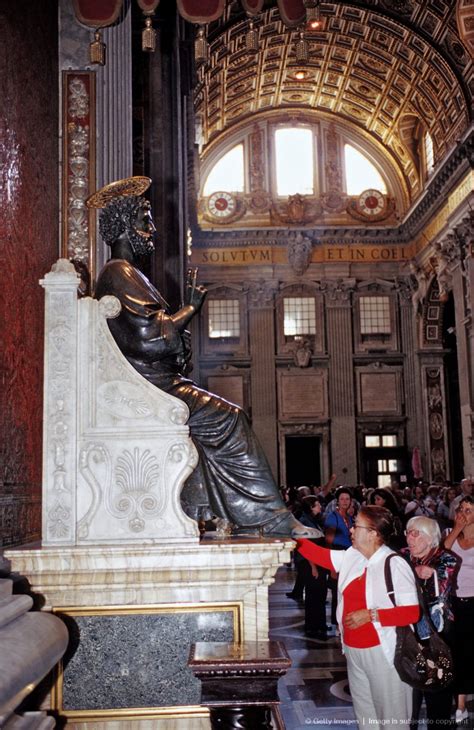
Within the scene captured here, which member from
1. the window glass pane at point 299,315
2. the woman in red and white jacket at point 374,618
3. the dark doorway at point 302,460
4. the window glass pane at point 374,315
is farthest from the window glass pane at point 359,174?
the woman in red and white jacket at point 374,618

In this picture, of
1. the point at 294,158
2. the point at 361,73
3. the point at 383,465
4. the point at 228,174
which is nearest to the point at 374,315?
the point at 383,465

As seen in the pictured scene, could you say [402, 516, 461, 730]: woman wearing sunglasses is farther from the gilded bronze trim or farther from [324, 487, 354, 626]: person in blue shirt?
[324, 487, 354, 626]: person in blue shirt

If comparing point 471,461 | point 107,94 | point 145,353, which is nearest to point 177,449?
point 145,353

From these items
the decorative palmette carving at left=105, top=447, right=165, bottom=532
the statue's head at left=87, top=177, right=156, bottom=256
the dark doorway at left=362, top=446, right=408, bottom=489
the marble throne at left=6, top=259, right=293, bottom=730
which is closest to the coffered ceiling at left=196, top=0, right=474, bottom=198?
the dark doorway at left=362, top=446, right=408, bottom=489

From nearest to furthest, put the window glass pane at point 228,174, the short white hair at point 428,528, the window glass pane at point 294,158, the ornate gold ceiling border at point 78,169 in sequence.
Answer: the short white hair at point 428,528 → the ornate gold ceiling border at point 78,169 → the window glass pane at point 228,174 → the window glass pane at point 294,158

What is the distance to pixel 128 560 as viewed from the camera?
3.56 meters

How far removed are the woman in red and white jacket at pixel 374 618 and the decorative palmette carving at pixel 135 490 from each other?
86cm

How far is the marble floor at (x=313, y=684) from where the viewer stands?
6.00 metres

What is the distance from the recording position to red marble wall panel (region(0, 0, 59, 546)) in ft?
13.3

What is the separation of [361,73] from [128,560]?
2768 centimetres

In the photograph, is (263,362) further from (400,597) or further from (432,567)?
(400,597)

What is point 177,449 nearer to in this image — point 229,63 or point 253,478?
point 253,478

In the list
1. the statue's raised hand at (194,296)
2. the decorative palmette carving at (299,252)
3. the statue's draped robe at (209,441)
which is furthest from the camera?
the decorative palmette carving at (299,252)

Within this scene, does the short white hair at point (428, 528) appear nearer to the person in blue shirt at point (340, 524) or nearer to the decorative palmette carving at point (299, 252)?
the person in blue shirt at point (340, 524)
